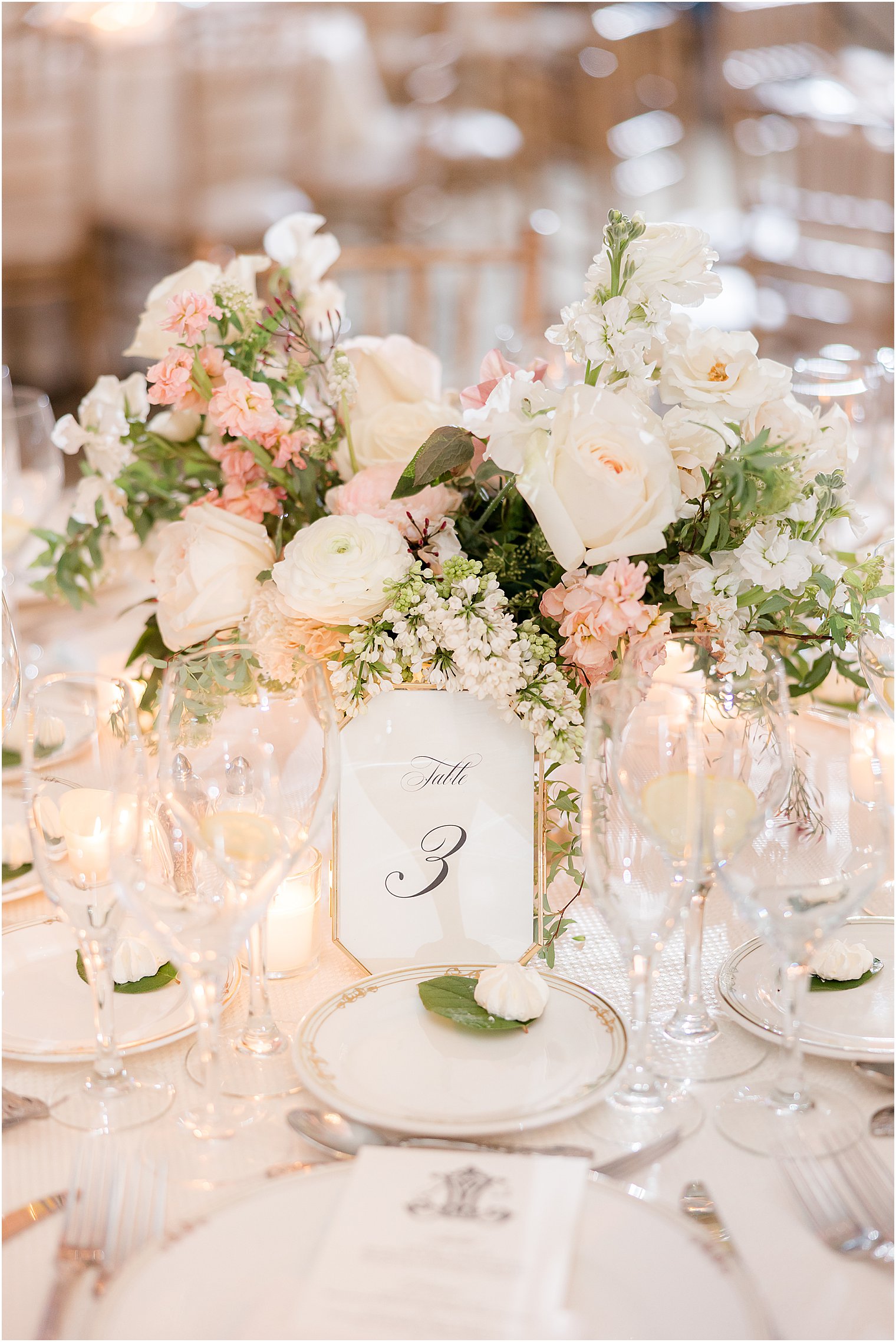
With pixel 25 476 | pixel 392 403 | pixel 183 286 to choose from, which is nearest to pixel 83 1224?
pixel 392 403

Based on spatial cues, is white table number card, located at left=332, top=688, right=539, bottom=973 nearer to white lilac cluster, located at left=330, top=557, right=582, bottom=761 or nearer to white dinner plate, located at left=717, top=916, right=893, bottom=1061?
white lilac cluster, located at left=330, top=557, right=582, bottom=761

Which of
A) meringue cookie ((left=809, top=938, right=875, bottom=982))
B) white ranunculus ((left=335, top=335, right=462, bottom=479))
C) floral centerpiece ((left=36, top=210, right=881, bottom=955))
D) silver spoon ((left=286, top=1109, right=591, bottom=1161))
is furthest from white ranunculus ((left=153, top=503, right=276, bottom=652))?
meringue cookie ((left=809, top=938, right=875, bottom=982))

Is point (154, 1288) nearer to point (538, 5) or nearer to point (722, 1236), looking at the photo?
point (722, 1236)

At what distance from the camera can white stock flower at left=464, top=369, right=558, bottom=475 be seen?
0.90 meters

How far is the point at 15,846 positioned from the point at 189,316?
519 millimetres

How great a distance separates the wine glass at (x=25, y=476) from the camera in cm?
167

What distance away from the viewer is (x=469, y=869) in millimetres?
931

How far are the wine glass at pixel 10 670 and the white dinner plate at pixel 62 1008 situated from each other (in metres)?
0.23

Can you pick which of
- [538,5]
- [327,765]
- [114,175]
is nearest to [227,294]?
[327,765]

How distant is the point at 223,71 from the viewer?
442cm

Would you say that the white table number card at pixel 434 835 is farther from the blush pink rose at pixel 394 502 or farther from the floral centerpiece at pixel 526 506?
the blush pink rose at pixel 394 502

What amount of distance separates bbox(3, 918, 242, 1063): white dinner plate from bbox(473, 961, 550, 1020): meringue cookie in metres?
0.19

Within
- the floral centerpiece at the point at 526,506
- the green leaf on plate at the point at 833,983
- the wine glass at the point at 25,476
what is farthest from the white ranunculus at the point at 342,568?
the wine glass at the point at 25,476

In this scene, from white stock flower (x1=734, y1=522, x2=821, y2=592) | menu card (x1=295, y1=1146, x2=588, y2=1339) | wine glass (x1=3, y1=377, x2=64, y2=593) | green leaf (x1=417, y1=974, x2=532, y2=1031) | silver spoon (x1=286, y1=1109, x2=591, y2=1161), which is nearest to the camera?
menu card (x1=295, y1=1146, x2=588, y2=1339)
